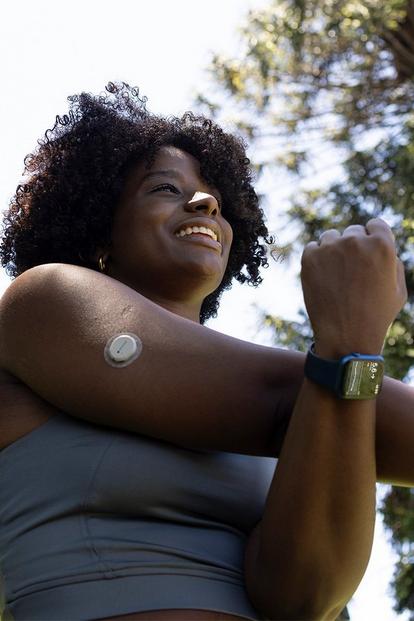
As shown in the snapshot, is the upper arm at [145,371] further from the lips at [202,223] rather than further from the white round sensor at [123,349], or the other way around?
the lips at [202,223]

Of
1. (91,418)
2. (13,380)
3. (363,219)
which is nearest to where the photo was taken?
(91,418)

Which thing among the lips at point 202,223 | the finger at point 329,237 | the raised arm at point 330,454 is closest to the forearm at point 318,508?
the raised arm at point 330,454

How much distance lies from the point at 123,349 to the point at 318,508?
49 centimetres

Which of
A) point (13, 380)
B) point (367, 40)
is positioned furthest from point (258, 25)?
point (13, 380)

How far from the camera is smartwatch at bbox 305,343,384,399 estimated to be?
1752 mm

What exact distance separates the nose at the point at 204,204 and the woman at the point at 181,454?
60cm

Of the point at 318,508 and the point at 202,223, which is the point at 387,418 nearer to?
the point at 318,508

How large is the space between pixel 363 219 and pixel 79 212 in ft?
30.4

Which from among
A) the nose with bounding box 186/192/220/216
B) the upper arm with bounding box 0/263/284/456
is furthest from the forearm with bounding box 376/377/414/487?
Result: the nose with bounding box 186/192/220/216

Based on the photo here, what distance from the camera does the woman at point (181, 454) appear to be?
1820mm

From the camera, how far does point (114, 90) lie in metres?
3.21

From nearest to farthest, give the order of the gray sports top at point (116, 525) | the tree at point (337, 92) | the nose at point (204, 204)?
1. the gray sports top at point (116, 525)
2. the nose at point (204, 204)
3. the tree at point (337, 92)

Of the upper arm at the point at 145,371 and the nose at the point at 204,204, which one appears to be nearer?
the upper arm at the point at 145,371

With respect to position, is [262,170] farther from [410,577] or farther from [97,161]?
[97,161]
